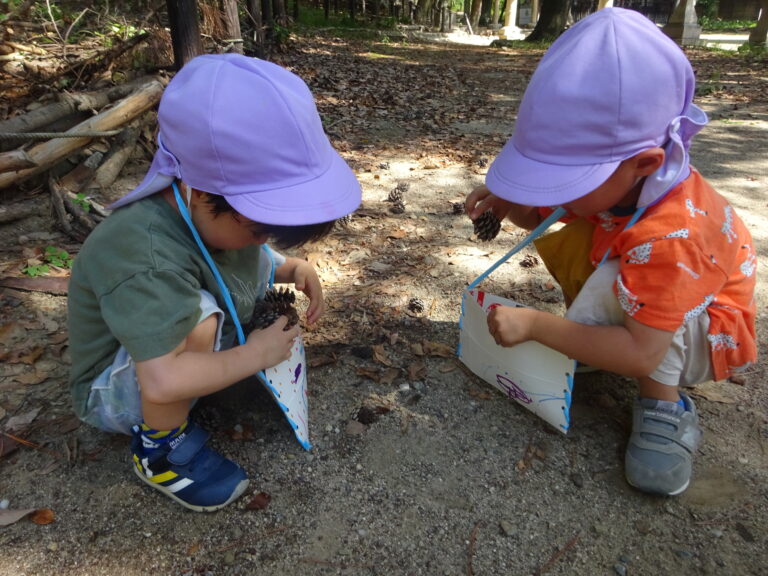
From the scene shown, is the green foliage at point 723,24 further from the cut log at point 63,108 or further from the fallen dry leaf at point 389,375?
the fallen dry leaf at point 389,375

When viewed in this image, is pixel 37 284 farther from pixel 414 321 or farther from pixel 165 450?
pixel 414 321

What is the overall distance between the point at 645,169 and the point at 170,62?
3886 millimetres

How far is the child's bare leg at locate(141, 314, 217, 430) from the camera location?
1.30 metres

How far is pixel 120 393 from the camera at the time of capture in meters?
1.39

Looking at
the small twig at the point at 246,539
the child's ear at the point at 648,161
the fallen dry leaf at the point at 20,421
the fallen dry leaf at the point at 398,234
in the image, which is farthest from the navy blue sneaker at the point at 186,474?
the fallen dry leaf at the point at 398,234

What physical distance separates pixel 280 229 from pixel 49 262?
1.76 metres

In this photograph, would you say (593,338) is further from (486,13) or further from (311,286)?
(486,13)

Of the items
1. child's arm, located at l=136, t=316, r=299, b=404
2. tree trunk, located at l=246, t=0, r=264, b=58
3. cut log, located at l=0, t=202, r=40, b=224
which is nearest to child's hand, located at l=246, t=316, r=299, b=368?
child's arm, located at l=136, t=316, r=299, b=404

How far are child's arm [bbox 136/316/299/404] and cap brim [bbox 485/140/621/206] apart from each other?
704 millimetres

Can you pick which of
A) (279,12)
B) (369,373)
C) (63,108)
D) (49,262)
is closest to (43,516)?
(369,373)

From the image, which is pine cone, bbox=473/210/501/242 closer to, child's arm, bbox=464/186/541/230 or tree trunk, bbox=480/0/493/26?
child's arm, bbox=464/186/541/230

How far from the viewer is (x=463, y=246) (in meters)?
2.80

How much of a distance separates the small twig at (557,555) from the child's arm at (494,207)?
3.42 feet

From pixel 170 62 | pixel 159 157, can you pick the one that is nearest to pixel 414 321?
pixel 159 157
